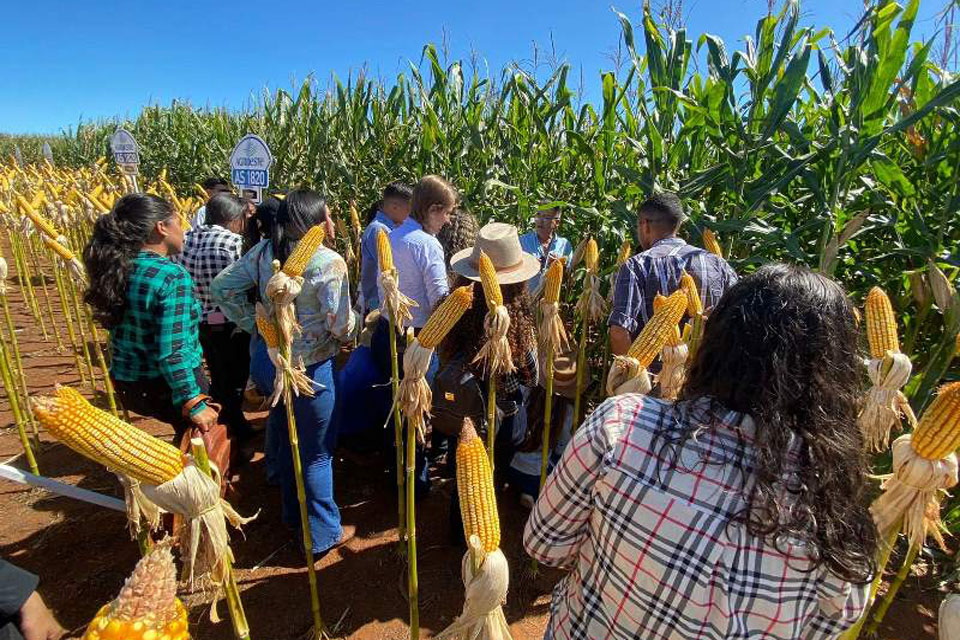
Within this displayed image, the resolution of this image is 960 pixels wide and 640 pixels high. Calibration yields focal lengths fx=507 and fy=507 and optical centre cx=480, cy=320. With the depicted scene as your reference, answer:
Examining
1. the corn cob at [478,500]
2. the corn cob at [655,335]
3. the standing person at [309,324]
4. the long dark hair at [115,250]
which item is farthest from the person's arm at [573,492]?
the long dark hair at [115,250]

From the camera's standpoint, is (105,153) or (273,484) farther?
(105,153)

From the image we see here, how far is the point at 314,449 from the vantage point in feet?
9.56

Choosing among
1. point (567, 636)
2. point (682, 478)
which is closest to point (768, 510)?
point (682, 478)

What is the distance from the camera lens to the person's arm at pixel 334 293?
2.64 m

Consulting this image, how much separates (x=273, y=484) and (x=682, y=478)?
137 inches

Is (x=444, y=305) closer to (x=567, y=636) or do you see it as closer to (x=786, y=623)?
(x=567, y=636)

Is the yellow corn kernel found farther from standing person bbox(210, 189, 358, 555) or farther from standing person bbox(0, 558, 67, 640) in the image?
standing person bbox(0, 558, 67, 640)

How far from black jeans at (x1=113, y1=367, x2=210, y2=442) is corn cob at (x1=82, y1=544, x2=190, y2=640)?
2.03 m

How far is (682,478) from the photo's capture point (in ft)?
3.51

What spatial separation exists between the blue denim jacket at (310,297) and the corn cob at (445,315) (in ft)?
3.74

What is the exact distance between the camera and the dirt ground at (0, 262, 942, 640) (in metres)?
2.72

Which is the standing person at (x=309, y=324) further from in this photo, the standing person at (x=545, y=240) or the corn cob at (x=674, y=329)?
the standing person at (x=545, y=240)

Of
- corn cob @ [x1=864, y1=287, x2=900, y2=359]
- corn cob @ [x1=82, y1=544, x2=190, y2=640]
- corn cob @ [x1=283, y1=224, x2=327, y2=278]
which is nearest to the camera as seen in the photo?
corn cob @ [x1=82, y1=544, x2=190, y2=640]

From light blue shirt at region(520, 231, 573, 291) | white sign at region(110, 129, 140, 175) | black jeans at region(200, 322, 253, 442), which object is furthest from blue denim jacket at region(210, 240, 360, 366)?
white sign at region(110, 129, 140, 175)
